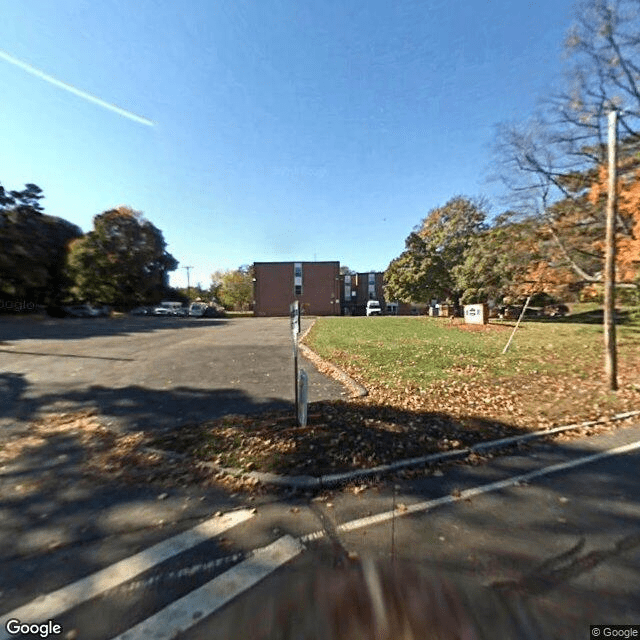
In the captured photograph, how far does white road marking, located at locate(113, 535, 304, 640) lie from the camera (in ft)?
6.95

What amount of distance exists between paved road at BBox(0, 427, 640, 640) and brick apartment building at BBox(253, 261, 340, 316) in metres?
56.0

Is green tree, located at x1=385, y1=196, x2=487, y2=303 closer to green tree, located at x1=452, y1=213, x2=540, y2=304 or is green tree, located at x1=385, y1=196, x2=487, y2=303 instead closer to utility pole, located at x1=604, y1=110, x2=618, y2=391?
green tree, located at x1=452, y1=213, x2=540, y2=304

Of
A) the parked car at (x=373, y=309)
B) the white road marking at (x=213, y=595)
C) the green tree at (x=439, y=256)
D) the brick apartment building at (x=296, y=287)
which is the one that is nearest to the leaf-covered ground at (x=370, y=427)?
the white road marking at (x=213, y=595)

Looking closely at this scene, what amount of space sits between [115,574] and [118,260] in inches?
1859

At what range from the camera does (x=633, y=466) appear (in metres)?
4.23

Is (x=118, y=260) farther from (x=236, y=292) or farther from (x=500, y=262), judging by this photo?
(x=500, y=262)

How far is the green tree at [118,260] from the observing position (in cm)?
3825

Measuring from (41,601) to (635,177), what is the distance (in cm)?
2119

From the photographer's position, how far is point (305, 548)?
283 cm

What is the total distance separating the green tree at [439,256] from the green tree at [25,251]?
1348 inches

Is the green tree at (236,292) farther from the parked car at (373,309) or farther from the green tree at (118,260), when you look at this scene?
the parked car at (373,309)

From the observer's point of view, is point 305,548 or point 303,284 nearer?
point 305,548

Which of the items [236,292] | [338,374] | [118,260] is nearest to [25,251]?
[118,260]

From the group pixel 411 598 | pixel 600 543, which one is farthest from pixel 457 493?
pixel 411 598
